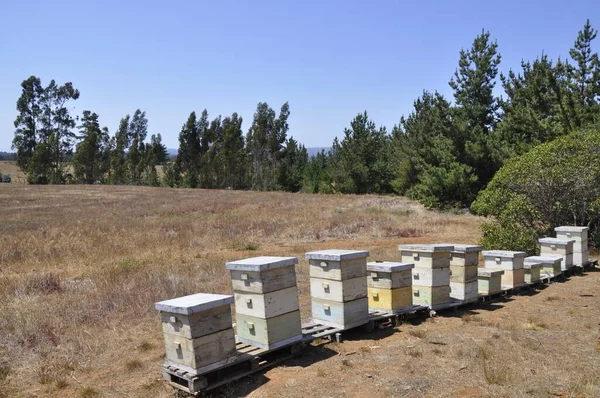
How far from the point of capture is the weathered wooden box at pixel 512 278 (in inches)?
457

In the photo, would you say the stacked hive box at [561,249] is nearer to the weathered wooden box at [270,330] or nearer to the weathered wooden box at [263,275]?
the weathered wooden box at [270,330]

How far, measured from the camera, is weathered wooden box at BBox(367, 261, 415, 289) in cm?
846

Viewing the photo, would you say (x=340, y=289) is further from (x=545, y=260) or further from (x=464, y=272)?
(x=545, y=260)

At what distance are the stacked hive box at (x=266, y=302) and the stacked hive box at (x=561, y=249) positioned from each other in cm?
1000

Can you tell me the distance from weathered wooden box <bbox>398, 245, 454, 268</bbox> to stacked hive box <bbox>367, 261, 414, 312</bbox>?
2.14 feet

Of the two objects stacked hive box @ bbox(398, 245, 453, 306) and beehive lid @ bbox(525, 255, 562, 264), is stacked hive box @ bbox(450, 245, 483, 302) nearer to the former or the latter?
stacked hive box @ bbox(398, 245, 453, 306)

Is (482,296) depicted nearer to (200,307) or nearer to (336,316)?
(336,316)

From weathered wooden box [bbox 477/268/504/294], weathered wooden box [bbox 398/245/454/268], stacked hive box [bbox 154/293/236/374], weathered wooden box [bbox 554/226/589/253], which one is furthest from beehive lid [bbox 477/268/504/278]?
stacked hive box [bbox 154/293/236/374]

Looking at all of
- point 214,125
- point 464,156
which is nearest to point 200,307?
point 464,156

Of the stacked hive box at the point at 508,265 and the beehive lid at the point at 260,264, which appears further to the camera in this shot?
the stacked hive box at the point at 508,265

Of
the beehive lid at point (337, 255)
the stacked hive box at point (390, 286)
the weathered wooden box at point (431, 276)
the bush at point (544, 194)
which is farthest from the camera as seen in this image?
the bush at point (544, 194)

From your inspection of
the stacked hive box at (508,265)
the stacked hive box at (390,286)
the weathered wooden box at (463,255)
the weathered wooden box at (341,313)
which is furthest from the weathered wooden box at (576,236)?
the weathered wooden box at (341,313)

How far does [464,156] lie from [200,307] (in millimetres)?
32407

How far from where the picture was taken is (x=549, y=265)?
1308 cm
